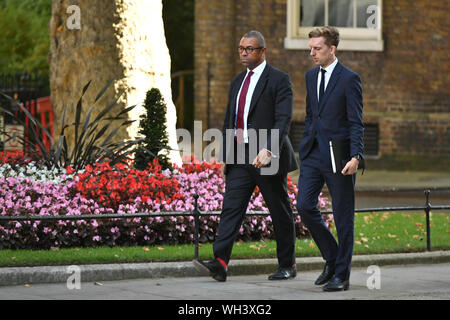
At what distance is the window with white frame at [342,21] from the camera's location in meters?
22.9

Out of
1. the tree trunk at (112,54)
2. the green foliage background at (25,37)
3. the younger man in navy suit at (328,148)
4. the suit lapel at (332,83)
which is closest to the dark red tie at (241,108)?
the younger man in navy suit at (328,148)

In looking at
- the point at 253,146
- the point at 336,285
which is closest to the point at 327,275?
the point at 336,285

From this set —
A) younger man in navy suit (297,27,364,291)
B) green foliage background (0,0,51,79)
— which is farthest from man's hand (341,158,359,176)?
green foliage background (0,0,51,79)

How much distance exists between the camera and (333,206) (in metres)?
8.88

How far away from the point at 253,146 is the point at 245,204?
1.77ft

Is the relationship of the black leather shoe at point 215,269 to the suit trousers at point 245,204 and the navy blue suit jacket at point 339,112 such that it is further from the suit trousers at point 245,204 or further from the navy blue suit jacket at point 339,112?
the navy blue suit jacket at point 339,112

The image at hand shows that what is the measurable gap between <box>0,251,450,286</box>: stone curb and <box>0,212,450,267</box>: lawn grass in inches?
9.5

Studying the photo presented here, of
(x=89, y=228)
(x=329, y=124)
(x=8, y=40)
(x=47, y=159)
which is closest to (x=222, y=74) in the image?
(x=8, y=40)

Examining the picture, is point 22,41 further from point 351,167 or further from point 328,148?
point 351,167

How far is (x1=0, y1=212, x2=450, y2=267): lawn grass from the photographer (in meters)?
9.83

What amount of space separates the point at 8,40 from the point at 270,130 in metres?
19.7

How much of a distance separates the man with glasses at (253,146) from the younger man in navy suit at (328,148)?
326 millimetres

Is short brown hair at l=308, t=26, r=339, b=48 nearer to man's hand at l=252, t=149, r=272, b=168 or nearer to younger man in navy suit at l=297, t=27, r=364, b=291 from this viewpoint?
younger man in navy suit at l=297, t=27, r=364, b=291
